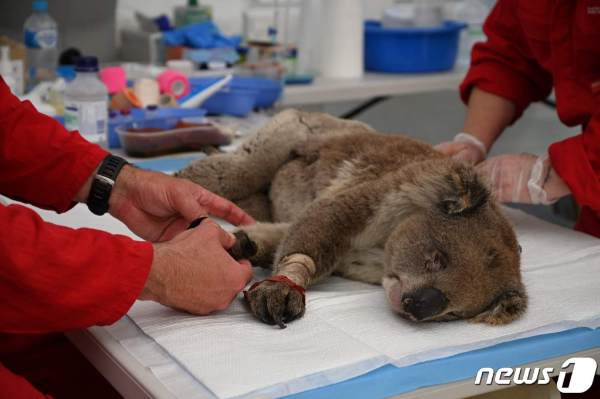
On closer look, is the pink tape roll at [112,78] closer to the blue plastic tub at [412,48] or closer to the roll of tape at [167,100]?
the roll of tape at [167,100]

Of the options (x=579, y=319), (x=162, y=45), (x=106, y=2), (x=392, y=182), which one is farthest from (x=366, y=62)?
(x=579, y=319)

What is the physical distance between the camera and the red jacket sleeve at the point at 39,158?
1.49 metres

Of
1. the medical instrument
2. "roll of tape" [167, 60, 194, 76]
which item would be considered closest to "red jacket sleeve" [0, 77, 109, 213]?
the medical instrument

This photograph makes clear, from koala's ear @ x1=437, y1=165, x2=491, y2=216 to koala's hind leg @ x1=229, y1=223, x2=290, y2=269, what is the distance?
42 cm

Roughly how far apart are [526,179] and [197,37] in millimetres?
2036

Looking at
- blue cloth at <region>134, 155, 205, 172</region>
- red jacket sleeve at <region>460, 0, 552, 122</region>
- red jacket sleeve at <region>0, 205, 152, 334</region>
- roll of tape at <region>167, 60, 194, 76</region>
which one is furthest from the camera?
roll of tape at <region>167, 60, 194, 76</region>

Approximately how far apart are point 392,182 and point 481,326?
43 cm

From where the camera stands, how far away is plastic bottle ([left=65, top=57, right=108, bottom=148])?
2.23 meters

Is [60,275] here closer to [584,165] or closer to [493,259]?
[493,259]

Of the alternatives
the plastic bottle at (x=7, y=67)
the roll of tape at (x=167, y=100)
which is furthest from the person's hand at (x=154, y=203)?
the plastic bottle at (x=7, y=67)

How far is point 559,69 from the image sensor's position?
79.0 inches

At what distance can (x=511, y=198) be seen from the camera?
76.7 inches

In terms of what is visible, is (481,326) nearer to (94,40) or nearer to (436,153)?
(436,153)

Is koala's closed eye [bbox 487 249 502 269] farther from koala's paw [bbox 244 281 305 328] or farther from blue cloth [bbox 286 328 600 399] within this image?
koala's paw [bbox 244 281 305 328]
